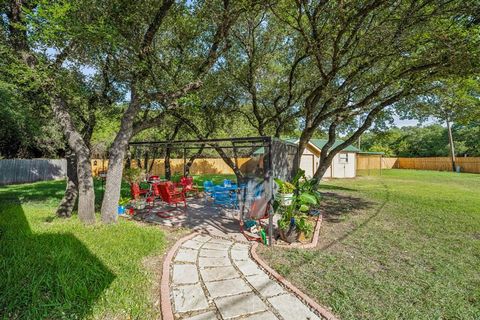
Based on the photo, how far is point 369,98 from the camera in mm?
7043

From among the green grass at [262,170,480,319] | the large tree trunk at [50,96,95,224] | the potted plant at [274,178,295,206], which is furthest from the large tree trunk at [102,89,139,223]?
the potted plant at [274,178,295,206]

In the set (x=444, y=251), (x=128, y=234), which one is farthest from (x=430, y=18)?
(x=128, y=234)

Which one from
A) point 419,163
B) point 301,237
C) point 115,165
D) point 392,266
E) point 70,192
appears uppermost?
point 419,163

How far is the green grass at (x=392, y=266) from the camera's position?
9.66 ft

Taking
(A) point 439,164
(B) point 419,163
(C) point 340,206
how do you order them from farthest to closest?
(B) point 419,163, (A) point 439,164, (C) point 340,206

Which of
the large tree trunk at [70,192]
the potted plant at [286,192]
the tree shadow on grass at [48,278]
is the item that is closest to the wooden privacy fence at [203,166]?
the large tree trunk at [70,192]

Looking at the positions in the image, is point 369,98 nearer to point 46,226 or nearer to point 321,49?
point 321,49

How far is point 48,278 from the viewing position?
3.05 m

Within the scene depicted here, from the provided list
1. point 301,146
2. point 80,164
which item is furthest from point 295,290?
point 301,146

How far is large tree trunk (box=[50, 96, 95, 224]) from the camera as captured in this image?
580 cm

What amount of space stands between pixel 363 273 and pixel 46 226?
6.09 metres

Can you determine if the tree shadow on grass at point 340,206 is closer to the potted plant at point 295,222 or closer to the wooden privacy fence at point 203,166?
the potted plant at point 295,222

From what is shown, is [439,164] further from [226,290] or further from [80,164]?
[80,164]

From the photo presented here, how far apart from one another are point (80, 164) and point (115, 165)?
2.79 ft
